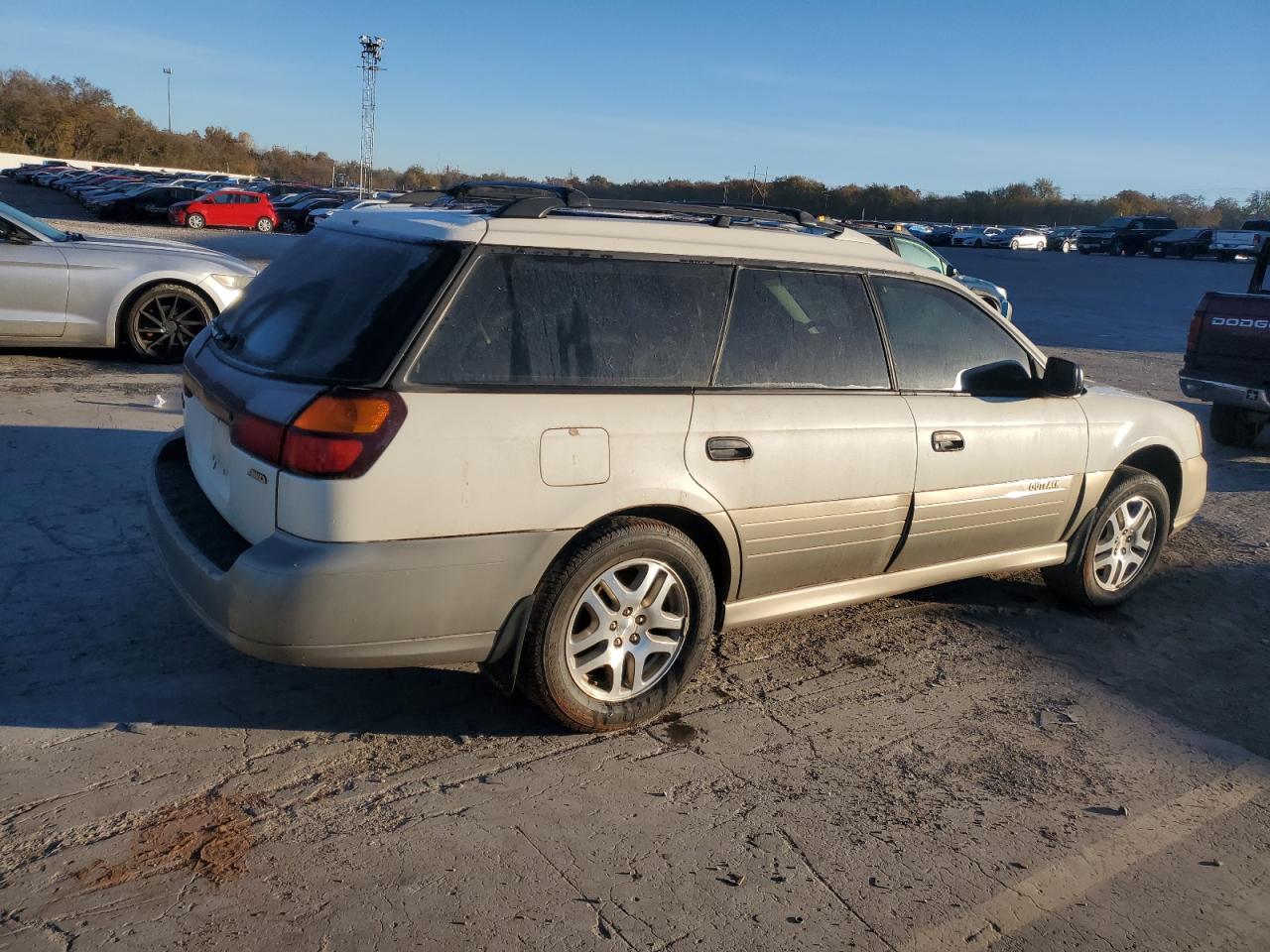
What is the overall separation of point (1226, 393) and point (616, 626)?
25.5 feet

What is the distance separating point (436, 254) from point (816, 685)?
7.48 feet

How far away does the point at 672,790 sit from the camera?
11.7 ft

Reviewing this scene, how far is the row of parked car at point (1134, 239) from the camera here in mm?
52062

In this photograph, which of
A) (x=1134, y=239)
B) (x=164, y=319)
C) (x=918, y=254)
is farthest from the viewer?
(x=1134, y=239)

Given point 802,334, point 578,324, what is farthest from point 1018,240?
point 578,324

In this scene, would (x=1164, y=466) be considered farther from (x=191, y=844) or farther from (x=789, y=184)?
(x=789, y=184)

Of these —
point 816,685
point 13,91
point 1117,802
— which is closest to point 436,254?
point 816,685

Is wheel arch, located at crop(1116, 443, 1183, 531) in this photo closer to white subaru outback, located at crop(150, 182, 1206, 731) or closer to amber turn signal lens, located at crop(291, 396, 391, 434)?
white subaru outback, located at crop(150, 182, 1206, 731)

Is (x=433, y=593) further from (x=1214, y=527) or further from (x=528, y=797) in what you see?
(x=1214, y=527)

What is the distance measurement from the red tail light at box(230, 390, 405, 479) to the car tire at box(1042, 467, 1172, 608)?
3.55 metres

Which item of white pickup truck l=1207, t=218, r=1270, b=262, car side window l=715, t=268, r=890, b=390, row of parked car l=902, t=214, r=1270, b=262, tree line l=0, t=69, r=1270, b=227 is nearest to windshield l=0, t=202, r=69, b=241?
car side window l=715, t=268, r=890, b=390

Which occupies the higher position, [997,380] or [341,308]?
[341,308]

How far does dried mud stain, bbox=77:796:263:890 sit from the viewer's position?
293cm

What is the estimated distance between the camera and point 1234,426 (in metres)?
10.0
